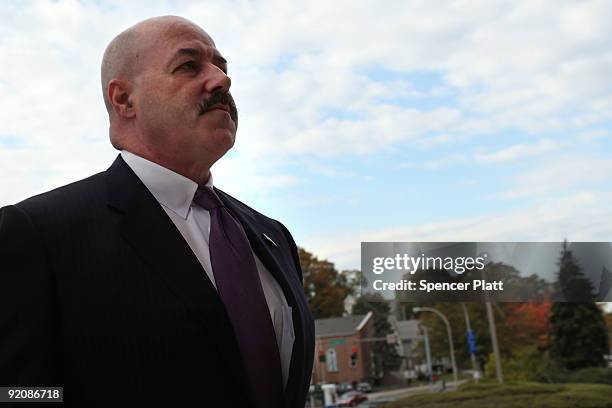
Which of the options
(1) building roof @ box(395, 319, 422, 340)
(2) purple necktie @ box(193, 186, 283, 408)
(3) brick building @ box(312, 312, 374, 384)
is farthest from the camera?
(1) building roof @ box(395, 319, 422, 340)

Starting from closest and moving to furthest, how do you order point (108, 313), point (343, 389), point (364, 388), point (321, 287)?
point (108, 313) < point (343, 389) < point (364, 388) < point (321, 287)

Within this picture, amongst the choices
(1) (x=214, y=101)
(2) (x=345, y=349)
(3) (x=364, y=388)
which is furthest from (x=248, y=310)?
(2) (x=345, y=349)

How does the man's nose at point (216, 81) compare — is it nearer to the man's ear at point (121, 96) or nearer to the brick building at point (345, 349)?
the man's ear at point (121, 96)

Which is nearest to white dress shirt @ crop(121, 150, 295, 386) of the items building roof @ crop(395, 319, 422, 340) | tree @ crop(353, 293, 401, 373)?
tree @ crop(353, 293, 401, 373)

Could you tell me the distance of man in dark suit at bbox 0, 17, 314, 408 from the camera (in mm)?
1503

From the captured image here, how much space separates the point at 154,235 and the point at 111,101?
1.78 feet

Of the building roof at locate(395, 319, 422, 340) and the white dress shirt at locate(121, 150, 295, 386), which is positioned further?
the building roof at locate(395, 319, 422, 340)

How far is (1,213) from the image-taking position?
5.27 ft

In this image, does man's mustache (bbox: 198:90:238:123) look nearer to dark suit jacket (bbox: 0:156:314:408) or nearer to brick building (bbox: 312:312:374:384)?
dark suit jacket (bbox: 0:156:314:408)

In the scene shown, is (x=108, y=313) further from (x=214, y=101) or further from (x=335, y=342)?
(x=335, y=342)

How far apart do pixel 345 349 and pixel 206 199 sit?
186 ft

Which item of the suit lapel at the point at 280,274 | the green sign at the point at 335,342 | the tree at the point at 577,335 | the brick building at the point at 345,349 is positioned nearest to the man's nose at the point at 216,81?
the suit lapel at the point at 280,274

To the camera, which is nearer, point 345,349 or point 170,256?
point 170,256

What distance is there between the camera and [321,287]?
168 ft
